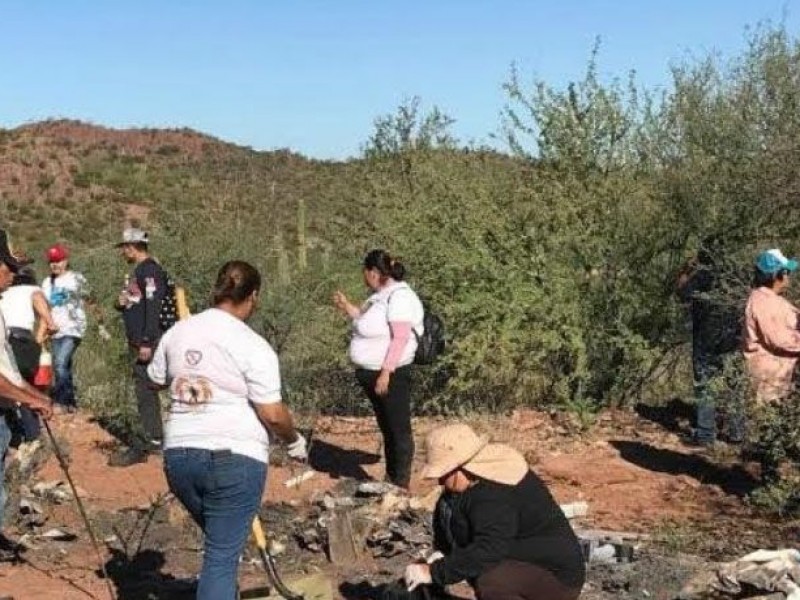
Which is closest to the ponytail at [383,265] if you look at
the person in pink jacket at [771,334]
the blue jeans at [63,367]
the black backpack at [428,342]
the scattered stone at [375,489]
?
the black backpack at [428,342]

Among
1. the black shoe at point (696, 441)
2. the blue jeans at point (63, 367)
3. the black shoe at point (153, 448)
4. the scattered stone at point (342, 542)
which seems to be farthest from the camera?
the blue jeans at point (63, 367)

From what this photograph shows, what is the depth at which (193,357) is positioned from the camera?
5094 mm

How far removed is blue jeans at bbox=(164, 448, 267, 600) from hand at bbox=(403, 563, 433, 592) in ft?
2.32

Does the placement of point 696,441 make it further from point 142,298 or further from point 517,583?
point 517,583

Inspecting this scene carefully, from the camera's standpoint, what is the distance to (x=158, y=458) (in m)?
10.5

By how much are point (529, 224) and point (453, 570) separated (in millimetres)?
8089

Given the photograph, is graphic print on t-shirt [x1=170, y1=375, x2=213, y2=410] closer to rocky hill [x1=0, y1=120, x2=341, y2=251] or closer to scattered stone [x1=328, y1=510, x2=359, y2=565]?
scattered stone [x1=328, y1=510, x2=359, y2=565]

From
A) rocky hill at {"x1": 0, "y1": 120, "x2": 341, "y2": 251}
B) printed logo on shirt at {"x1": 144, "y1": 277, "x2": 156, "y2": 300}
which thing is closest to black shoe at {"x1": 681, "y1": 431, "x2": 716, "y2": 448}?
printed logo on shirt at {"x1": 144, "y1": 277, "x2": 156, "y2": 300}

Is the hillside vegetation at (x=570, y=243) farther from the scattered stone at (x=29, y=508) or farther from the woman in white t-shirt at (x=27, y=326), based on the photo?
the scattered stone at (x=29, y=508)

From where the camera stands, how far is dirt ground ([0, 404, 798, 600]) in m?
6.98

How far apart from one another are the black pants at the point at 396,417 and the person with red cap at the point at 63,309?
192 inches

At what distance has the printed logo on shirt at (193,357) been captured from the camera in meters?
5.08

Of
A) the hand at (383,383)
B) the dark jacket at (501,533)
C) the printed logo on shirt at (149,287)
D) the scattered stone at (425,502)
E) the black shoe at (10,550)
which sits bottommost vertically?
the black shoe at (10,550)

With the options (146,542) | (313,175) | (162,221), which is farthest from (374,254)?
(313,175)
